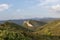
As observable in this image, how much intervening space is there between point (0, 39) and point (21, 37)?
2046 millimetres

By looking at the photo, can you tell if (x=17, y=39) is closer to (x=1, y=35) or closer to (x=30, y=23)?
(x=1, y=35)

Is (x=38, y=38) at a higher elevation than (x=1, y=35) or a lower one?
lower

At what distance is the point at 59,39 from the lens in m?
21.9

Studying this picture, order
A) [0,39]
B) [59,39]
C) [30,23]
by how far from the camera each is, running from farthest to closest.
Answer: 1. [30,23]
2. [59,39]
3. [0,39]

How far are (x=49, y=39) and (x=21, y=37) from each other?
13.0 ft

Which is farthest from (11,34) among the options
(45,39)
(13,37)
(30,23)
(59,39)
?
(30,23)

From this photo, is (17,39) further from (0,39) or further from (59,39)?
(59,39)

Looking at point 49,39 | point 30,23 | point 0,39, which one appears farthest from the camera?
point 30,23

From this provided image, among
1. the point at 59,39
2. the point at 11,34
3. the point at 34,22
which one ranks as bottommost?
the point at 34,22

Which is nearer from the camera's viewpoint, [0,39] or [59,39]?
[0,39]

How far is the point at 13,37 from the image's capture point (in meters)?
17.0

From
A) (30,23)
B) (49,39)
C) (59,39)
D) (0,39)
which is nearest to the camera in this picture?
(0,39)

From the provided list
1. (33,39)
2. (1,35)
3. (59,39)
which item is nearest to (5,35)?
(1,35)

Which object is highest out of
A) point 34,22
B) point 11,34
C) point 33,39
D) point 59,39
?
point 11,34
